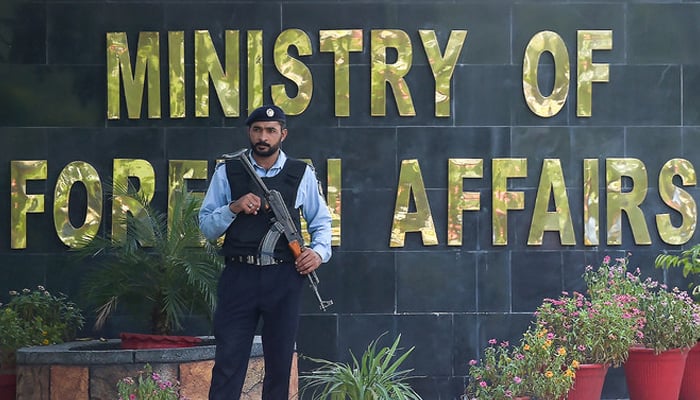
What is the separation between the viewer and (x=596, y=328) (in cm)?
878

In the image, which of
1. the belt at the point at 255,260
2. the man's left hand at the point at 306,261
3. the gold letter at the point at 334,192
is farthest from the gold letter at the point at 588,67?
the belt at the point at 255,260

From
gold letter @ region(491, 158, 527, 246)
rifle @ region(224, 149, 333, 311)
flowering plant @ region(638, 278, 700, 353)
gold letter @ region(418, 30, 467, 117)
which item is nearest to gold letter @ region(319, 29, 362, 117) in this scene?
gold letter @ region(418, 30, 467, 117)

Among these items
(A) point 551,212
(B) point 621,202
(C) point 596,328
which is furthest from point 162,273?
(B) point 621,202

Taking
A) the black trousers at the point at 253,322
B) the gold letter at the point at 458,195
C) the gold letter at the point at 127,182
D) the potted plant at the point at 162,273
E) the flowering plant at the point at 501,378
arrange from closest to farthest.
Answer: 1. the black trousers at the point at 253,322
2. the flowering plant at the point at 501,378
3. the potted plant at the point at 162,273
4. the gold letter at the point at 127,182
5. the gold letter at the point at 458,195

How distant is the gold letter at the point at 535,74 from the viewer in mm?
10242

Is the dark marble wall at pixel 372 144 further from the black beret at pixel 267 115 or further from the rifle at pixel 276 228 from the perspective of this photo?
the rifle at pixel 276 228

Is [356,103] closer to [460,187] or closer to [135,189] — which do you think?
[460,187]

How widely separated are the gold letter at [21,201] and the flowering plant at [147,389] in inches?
108

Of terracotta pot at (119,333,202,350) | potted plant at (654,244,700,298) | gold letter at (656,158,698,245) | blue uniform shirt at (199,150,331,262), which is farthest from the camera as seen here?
gold letter at (656,158,698,245)

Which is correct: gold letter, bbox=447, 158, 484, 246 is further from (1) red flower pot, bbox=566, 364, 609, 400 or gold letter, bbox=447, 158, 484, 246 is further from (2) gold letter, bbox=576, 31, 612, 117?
(1) red flower pot, bbox=566, 364, 609, 400

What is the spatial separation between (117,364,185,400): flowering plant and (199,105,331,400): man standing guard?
87cm

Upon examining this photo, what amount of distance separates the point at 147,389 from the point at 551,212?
4193 mm

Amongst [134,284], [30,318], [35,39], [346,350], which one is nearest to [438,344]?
[346,350]

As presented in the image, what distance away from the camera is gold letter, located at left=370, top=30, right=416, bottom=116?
1014 centimetres
